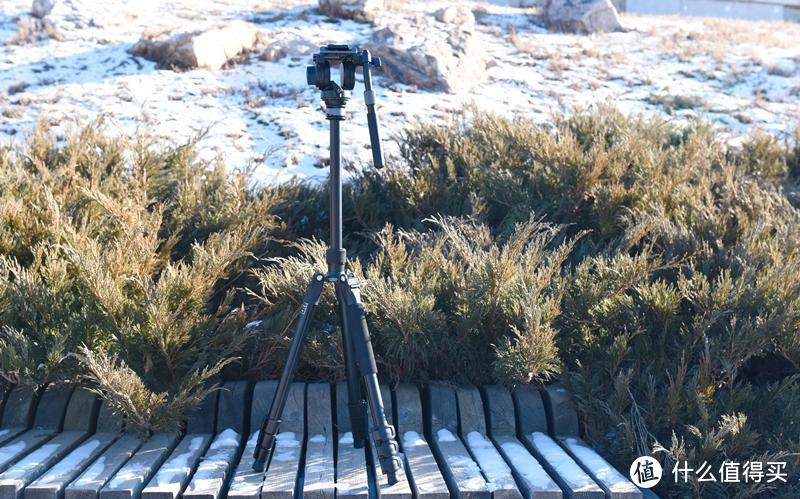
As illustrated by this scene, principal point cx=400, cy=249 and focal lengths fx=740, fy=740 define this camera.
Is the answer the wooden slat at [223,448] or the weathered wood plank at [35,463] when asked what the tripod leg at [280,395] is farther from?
the weathered wood plank at [35,463]

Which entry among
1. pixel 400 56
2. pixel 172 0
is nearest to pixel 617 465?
pixel 400 56

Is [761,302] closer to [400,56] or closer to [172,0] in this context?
[400,56]

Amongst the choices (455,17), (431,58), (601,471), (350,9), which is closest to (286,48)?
(350,9)

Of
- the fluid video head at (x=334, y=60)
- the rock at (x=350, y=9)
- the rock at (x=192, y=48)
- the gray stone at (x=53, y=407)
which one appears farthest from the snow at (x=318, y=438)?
the rock at (x=350, y=9)

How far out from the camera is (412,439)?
3172 mm

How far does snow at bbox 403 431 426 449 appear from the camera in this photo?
311 centimetres

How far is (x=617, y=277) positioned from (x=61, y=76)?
8.48 metres

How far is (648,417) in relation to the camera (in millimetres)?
3297

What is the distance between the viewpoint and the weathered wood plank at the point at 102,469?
2.60 metres

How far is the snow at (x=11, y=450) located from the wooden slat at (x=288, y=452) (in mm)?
1020

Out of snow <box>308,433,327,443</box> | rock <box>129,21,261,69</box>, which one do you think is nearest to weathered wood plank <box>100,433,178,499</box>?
snow <box>308,433,327,443</box>

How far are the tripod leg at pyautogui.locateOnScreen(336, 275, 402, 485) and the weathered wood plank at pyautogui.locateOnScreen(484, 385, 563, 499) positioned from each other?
0.48 meters

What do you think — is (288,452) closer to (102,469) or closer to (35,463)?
(102,469)

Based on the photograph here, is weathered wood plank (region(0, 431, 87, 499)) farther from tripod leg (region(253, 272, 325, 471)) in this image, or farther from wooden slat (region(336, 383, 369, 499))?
wooden slat (region(336, 383, 369, 499))
